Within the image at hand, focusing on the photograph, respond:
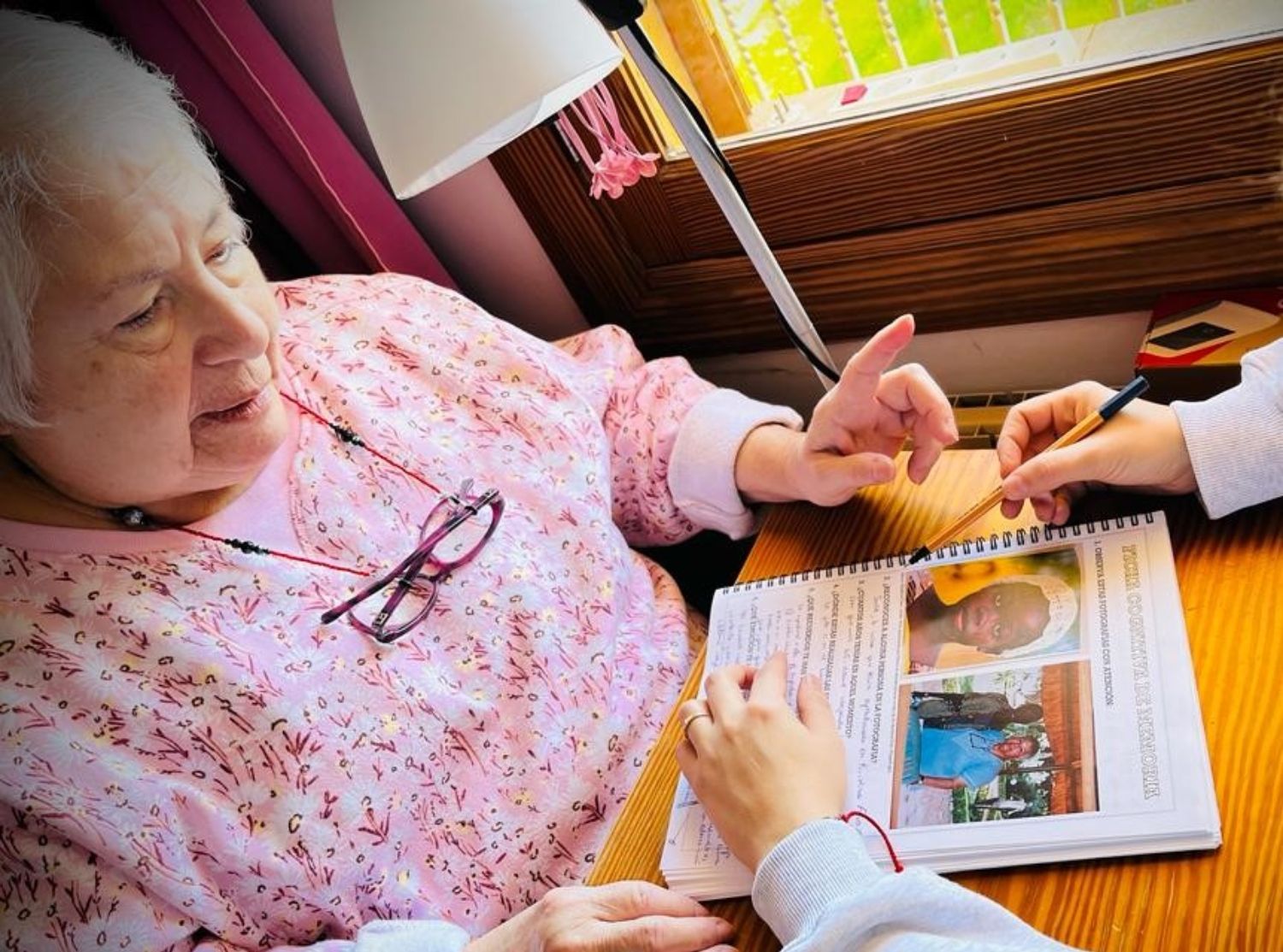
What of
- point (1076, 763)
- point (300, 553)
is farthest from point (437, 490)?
point (1076, 763)

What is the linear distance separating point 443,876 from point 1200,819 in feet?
2.22

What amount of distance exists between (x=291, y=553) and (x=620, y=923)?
1.65 feet

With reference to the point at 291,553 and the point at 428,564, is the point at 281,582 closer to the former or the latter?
the point at 291,553

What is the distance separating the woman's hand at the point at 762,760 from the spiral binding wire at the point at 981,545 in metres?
0.13

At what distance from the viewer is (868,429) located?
1.13 meters

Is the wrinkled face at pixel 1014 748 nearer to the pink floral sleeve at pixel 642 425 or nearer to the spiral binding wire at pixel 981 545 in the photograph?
the spiral binding wire at pixel 981 545

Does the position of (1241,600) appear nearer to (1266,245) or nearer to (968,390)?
(1266,245)

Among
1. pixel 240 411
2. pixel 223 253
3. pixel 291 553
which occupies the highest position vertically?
pixel 223 253

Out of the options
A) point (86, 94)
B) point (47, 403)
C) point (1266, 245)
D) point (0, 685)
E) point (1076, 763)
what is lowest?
point (1266, 245)

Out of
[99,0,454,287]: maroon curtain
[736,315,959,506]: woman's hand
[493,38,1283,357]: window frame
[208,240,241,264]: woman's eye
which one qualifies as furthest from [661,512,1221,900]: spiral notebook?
[99,0,454,287]: maroon curtain

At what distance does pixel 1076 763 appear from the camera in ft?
2.52

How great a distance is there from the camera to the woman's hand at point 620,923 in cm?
81

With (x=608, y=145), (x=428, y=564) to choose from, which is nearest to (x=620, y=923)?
(x=428, y=564)

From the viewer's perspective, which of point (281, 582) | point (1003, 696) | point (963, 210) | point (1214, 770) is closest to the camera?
point (1214, 770)
